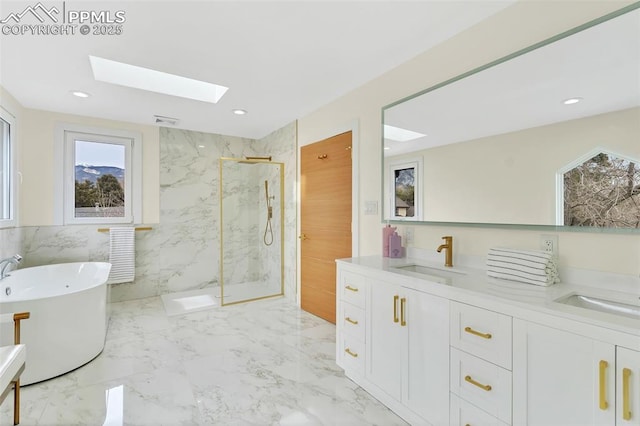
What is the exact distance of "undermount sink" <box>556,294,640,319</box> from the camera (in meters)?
1.17

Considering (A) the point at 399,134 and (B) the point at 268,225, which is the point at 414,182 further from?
(B) the point at 268,225

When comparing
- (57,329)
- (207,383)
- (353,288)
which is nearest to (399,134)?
(353,288)

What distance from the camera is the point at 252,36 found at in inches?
77.0

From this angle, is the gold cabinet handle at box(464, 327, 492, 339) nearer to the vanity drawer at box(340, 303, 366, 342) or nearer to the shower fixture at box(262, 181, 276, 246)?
the vanity drawer at box(340, 303, 366, 342)

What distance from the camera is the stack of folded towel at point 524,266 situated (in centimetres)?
143

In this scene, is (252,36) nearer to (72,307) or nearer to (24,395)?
(72,307)

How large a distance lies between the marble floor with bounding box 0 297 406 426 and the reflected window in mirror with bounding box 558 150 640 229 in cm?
148

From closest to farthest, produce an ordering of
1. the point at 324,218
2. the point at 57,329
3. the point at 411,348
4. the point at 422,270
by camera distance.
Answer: the point at 411,348 → the point at 422,270 → the point at 57,329 → the point at 324,218

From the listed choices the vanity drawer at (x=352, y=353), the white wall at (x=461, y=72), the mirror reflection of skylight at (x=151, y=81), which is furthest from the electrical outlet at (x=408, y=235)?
the mirror reflection of skylight at (x=151, y=81)

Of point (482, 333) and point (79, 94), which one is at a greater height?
point (79, 94)

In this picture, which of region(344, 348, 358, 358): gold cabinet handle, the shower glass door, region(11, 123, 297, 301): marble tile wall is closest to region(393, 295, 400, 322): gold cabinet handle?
region(344, 348, 358, 358): gold cabinet handle

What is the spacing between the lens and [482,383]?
1322 millimetres

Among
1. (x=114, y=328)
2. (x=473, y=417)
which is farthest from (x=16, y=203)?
(x=473, y=417)

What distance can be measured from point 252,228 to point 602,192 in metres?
3.84
